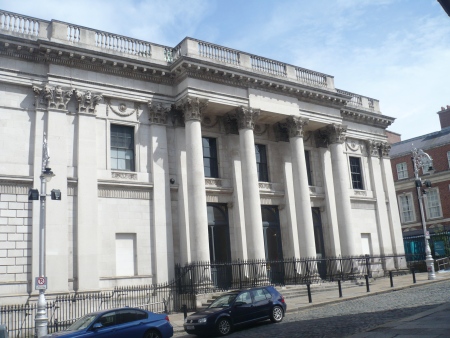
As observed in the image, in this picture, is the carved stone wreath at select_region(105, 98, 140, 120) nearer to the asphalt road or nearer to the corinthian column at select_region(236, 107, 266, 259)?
the corinthian column at select_region(236, 107, 266, 259)

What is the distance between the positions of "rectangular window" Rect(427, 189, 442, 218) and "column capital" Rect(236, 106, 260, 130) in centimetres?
3189

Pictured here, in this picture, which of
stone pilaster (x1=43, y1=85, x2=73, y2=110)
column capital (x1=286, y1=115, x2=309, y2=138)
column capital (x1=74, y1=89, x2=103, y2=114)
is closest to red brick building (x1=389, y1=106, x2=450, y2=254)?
column capital (x1=286, y1=115, x2=309, y2=138)

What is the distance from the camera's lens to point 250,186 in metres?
27.3

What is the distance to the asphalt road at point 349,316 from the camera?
14281 mm

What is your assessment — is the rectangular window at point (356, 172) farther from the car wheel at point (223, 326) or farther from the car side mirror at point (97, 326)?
the car side mirror at point (97, 326)

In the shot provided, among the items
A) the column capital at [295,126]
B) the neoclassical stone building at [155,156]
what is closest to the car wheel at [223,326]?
the neoclassical stone building at [155,156]

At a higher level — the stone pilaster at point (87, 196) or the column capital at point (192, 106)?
the column capital at point (192, 106)

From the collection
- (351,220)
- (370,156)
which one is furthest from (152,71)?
(370,156)

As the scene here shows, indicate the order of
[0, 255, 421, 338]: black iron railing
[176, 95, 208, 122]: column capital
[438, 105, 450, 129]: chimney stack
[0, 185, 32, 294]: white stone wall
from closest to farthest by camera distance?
[0, 255, 421, 338]: black iron railing
[0, 185, 32, 294]: white stone wall
[176, 95, 208, 122]: column capital
[438, 105, 450, 129]: chimney stack

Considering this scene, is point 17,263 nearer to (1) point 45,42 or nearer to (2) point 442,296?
(1) point 45,42

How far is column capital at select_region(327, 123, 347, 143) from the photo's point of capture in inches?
1312

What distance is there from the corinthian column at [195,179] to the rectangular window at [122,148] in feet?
10.2

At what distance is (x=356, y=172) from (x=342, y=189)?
5242 mm

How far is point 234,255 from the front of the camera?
91.0ft
